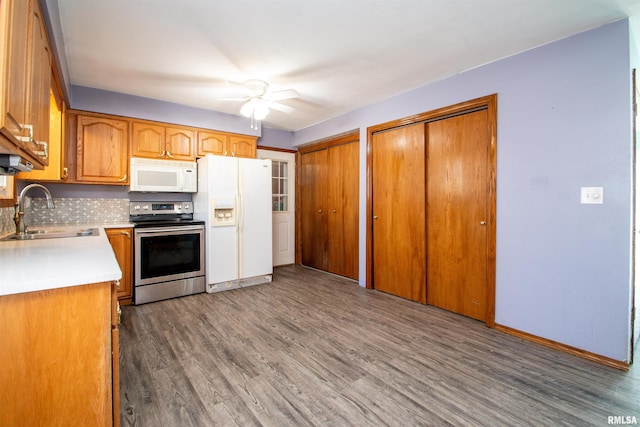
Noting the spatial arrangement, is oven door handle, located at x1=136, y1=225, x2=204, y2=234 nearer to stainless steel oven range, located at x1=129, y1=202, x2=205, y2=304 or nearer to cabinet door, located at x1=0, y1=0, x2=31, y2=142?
stainless steel oven range, located at x1=129, y1=202, x2=205, y2=304

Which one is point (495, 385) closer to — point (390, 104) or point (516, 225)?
point (516, 225)

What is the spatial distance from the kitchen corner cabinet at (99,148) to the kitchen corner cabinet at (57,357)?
9.16ft

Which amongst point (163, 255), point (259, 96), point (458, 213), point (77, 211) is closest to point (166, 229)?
point (163, 255)

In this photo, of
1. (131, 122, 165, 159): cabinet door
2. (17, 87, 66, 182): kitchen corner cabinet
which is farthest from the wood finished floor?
(131, 122, 165, 159): cabinet door

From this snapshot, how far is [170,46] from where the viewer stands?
7.77ft

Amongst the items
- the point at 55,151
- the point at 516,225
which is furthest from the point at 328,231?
the point at 55,151

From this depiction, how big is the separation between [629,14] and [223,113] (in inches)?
160

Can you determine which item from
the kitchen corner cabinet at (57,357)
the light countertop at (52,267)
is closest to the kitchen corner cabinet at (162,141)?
the light countertop at (52,267)

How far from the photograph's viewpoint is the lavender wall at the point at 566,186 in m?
1.99

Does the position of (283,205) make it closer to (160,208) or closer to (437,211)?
(160,208)

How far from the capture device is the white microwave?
3479mm

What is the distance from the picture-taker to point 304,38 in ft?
7.36

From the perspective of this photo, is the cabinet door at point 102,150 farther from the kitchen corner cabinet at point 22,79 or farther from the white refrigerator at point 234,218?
the kitchen corner cabinet at point 22,79

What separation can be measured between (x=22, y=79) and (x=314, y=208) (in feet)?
12.9
